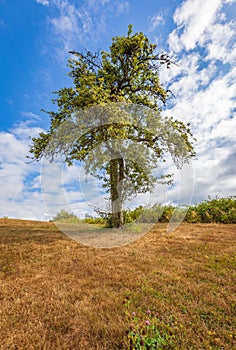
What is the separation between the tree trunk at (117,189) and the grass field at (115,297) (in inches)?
132

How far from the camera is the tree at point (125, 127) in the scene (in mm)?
8602

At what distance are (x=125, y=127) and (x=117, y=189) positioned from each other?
2786 mm

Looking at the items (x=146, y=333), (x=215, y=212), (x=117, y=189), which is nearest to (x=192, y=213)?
(x=215, y=212)

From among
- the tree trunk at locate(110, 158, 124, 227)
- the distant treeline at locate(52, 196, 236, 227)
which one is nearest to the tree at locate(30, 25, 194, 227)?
the tree trunk at locate(110, 158, 124, 227)

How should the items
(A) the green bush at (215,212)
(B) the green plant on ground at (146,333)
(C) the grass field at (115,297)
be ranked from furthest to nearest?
(A) the green bush at (215,212)
(C) the grass field at (115,297)
(B) the green plant on ground at (146,333)

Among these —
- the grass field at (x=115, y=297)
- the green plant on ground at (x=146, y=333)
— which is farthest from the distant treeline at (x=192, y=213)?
the green plant on ground at (x=146, y=333)

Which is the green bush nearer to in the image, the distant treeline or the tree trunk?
the distant treeline

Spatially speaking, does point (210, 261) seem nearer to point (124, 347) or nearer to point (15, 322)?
point (124, 347)

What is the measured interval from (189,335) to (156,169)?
24.9 ft

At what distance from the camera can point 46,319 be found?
3.11 m

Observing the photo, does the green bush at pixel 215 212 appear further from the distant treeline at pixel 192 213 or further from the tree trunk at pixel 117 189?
the tree trunk at pixel 117 189

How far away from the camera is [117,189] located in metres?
9.70

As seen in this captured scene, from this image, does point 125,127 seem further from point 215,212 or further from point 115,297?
point 215,212

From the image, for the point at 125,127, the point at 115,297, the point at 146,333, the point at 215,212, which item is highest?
the point at 125,127
